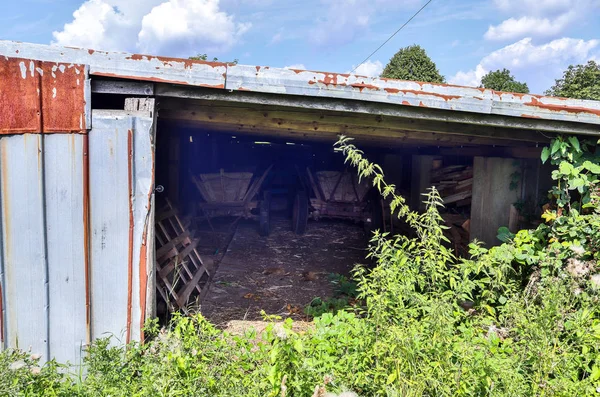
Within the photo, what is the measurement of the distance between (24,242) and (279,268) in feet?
16.5

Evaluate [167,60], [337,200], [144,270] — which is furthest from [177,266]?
[337,200]

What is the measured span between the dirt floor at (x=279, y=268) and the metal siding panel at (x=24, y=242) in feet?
5.61

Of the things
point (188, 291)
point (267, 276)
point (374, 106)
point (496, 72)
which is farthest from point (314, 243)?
point (496, 72)

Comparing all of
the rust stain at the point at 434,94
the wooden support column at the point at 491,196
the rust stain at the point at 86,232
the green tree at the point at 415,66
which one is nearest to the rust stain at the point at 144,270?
the rust stain at the point at 86,232

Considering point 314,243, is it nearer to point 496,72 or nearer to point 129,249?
point 129,249

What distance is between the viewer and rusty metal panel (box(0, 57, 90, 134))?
9.24 ft

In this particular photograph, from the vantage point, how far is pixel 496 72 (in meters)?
32.4

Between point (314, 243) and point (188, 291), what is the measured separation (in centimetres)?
461

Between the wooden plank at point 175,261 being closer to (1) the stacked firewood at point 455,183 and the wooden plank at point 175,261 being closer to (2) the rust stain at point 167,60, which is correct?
(2) the rust stain at point 167,60

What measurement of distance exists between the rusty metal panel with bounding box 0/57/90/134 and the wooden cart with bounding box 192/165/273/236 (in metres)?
6.81

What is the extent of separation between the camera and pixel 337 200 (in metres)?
10.6

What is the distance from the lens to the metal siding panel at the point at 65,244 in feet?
9.69

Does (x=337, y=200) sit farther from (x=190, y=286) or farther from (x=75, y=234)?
(x=75, y=234)

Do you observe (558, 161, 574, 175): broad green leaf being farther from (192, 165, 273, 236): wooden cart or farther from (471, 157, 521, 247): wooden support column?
(192, 165, 273, 236): wooden cart
